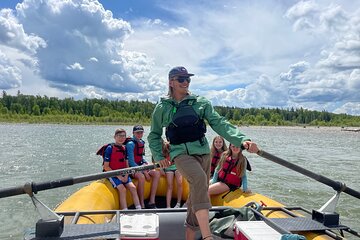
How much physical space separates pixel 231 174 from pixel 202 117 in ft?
7.97

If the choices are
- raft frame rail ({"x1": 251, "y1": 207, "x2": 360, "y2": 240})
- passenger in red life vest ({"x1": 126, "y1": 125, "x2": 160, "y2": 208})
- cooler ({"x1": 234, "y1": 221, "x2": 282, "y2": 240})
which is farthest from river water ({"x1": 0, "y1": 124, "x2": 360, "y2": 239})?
cooler ({"x1": 234, "y1": 221, "x2": 282, "y2": 240})

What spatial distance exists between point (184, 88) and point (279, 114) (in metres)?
112

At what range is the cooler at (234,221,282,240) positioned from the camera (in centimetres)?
265

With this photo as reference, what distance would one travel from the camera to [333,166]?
17.1m

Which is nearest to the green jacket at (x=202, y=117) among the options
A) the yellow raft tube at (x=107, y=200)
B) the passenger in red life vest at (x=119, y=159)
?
the yellow raft tube at (x=107, y=200)

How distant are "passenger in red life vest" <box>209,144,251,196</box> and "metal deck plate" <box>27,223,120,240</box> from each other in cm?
231

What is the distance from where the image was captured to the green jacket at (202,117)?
284cm

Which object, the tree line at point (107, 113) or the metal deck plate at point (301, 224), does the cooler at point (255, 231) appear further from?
the tree line at point (107, 113)

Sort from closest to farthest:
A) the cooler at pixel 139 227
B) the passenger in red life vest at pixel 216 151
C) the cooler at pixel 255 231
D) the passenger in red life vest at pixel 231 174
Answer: the cooler at pixel 255 231 → the cooler at pixel 139 227 → the passenger in red life vest at pixel 231 174 → the passenger in red life vest at pixel 216 151

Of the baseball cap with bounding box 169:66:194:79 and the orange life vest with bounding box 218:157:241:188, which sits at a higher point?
the baseball cap with bounding box 169:66:194:79

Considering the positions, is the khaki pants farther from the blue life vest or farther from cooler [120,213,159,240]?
cooler [120,213,159,240]

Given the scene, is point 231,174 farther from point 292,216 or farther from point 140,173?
point 292,216

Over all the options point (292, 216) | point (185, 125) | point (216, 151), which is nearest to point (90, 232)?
point (185, 125)

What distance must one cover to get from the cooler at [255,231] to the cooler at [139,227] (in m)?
0.61
